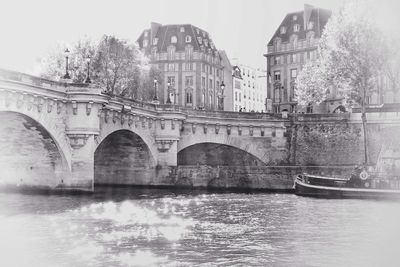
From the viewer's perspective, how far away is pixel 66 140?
110ft

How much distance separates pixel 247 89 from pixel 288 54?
30.8 metres

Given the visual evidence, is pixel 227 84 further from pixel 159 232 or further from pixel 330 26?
pixel 159 232

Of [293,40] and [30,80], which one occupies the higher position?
[293,40]

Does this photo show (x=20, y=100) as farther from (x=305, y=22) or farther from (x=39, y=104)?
(x=305, y=22)

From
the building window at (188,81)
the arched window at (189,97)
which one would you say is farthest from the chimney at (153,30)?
the arched window at (189,97)

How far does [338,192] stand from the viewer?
3572 centimetres

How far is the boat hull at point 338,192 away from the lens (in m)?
33.9

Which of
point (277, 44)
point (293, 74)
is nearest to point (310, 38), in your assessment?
point (293, 74)

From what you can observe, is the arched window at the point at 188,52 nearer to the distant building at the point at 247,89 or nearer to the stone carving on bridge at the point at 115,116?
the distant building at the point at 247,89

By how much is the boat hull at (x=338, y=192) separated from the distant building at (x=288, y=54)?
102 feet

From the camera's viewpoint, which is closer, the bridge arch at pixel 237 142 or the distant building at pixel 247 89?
the bridge arch at pixel 237 142

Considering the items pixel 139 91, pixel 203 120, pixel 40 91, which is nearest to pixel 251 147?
pixel 203 120

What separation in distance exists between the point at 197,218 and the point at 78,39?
33295mm

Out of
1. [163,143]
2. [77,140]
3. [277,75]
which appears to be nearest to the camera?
[77,140]
